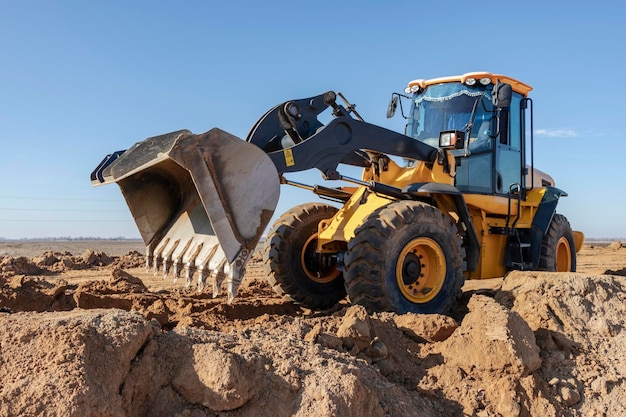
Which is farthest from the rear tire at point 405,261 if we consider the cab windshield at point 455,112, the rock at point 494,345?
the cab windshield at point 455,112

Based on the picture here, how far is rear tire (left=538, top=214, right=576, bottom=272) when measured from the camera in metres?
8.48

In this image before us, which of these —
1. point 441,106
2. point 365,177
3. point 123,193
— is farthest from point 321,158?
point 441,106

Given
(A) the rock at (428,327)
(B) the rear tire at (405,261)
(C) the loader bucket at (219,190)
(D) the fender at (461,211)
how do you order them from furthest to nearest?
(D) the fender at (461,211) < (B) the rear tire at (405,261) < (A) the rock at (428,327) < (C) the loader bucket at (219,190)

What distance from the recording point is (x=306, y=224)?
7.45 m

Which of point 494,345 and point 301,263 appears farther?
point 301,263

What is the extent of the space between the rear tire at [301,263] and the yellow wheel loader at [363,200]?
15mm

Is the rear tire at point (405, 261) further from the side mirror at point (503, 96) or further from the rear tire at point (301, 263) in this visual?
the side mirror at point (503, 96)

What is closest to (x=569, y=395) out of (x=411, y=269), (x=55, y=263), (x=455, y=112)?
(x=411, y=269)

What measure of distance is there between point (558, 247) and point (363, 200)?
4.30 meters

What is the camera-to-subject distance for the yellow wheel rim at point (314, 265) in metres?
7.46

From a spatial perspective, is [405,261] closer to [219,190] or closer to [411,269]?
[411,269]

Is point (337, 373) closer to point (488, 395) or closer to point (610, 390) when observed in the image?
point (488, 395)

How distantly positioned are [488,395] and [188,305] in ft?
11.0

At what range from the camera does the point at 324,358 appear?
3.63 meters
